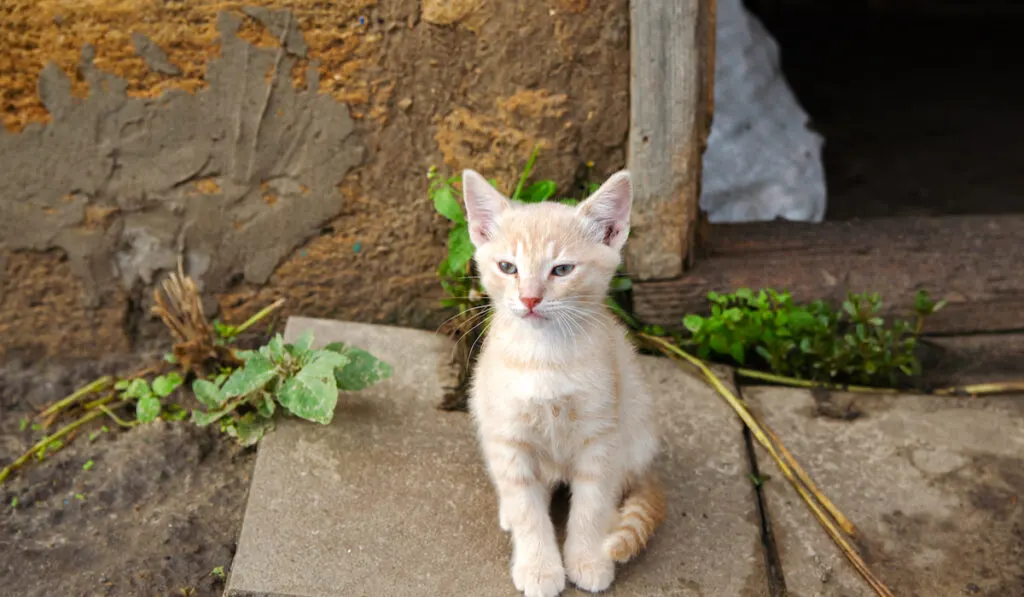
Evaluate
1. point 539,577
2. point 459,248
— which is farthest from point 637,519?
point 459,248

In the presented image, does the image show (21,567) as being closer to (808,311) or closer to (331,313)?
(331,313)

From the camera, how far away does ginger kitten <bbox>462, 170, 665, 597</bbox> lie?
2.59 m

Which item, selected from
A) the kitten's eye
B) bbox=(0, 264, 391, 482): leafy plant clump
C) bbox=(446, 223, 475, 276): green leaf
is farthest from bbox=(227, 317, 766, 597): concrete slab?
the kitten's eye

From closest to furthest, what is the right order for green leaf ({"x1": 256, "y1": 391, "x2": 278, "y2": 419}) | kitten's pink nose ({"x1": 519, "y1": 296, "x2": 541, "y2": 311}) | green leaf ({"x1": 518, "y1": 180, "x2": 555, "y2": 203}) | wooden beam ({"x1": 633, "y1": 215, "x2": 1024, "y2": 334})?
kitten's pink nose ({"x1": 519, "y1": 296, "x2": 541, "y2": 311}), green leaf ({"x1": 256, "y1": 391, "x2": 278, "y2": 419}), green leaf ({"x1": 518, "y1": 180, "x2": 555, "y2": 203}), wooden beam ({"x1": 633, "y1": 215, "x2": 1024, "y2": 334})

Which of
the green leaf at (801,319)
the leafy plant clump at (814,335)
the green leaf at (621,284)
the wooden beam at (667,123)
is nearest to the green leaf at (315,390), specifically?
the green leaf at (621,284)

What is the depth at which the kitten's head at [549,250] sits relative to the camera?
2549 millimetres

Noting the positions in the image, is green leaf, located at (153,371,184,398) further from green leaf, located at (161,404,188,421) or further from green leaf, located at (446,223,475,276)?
green leaf, located at (446,223,475,276)

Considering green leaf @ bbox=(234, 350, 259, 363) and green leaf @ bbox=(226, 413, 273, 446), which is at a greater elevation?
green leaf @ bbox=(234, 350, 259, 363)

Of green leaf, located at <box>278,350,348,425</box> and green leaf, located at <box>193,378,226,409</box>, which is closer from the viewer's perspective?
green leaf, located at <box>278,350,348,425</box>

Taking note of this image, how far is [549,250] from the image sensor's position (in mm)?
2562

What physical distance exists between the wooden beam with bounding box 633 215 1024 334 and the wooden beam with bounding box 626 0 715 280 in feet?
0.47

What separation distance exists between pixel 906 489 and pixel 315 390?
6.51ft

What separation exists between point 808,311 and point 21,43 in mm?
3101

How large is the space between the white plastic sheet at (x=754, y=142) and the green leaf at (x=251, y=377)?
2.49 meters
